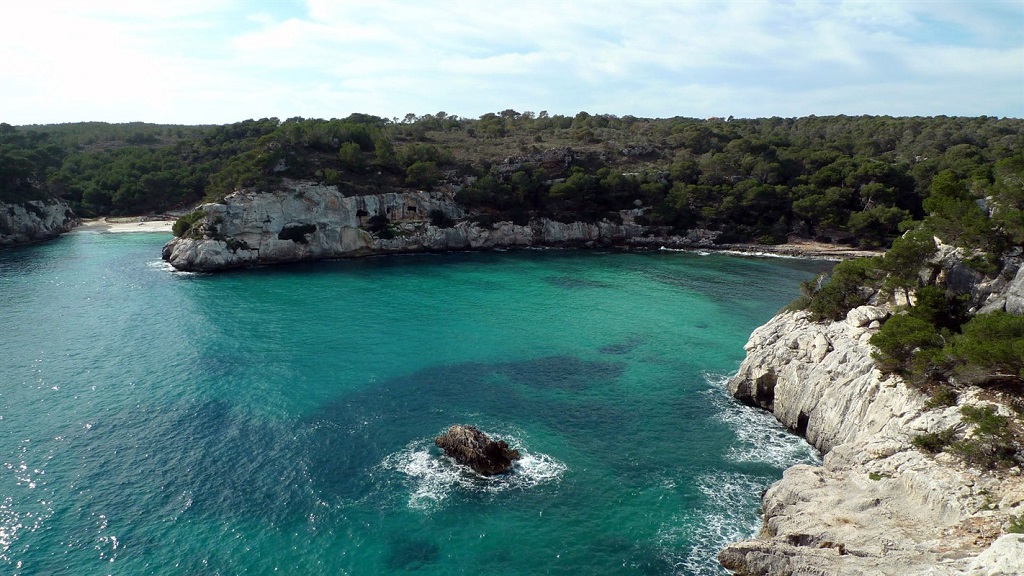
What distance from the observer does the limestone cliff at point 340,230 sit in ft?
229

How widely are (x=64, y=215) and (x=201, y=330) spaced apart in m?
68.9

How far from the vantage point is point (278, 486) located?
25234mm

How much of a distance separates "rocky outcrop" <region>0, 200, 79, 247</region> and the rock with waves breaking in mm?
85865

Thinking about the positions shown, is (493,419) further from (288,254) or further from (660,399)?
(288,254)

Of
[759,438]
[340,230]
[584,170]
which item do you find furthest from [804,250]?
[340,230]

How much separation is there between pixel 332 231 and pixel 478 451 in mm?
57121

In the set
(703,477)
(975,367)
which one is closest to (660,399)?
(703,477)

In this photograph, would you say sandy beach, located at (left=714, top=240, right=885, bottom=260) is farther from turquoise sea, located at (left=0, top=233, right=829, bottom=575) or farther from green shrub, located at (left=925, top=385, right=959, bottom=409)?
green shrub, located at (left=925, top=385, right=959, bottom=409)

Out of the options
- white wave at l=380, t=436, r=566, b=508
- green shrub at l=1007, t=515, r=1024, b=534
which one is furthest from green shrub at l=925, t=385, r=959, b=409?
white wave at l=380, t=436, r=566, b=508

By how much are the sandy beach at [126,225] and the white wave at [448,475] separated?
83834mm

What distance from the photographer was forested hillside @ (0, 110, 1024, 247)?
82.7 m

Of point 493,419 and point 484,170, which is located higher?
point 484,170

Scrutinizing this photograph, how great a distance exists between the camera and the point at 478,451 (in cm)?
2672

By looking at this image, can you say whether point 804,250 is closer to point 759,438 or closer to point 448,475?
point 759,438
